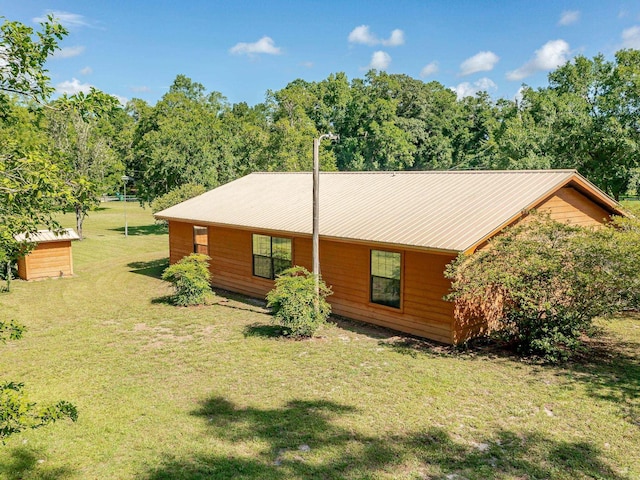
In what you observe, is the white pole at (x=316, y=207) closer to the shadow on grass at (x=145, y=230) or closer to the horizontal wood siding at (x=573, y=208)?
the horizontal wood siding at (x=573, y=208)

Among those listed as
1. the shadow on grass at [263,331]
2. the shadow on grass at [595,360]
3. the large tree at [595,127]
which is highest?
the large tree at [595,127]

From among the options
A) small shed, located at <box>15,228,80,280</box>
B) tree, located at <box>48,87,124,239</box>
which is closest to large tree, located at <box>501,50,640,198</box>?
tree, located at <box>48,87,124,239</box>

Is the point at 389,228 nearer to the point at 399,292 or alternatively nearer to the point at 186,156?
the point at 399,292

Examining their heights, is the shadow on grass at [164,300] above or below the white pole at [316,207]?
below

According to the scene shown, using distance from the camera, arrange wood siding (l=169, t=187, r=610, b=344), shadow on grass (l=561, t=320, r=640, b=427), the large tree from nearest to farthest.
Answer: shadow on grass (l=561, t=320, r=640, b=427) < wood siding (l=169, t=187, r=610, b=344) < the large tree

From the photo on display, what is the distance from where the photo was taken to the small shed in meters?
19.4

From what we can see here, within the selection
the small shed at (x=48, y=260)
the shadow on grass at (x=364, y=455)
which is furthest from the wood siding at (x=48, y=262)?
the shadow on grass at (x=364, y=455)

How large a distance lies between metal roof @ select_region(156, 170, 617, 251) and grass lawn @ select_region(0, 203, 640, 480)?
2651 mm

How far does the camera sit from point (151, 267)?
2259 centimetres

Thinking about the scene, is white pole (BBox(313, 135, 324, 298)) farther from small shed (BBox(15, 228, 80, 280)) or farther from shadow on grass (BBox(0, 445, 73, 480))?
small shed (BBox(15, 228, 80, 280))

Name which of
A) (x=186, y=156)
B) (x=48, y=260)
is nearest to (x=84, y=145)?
(x=186, y=156)

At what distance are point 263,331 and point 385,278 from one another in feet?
11.5

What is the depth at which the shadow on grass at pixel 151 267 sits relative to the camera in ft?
69.4

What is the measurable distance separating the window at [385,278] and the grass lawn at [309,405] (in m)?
0.89
